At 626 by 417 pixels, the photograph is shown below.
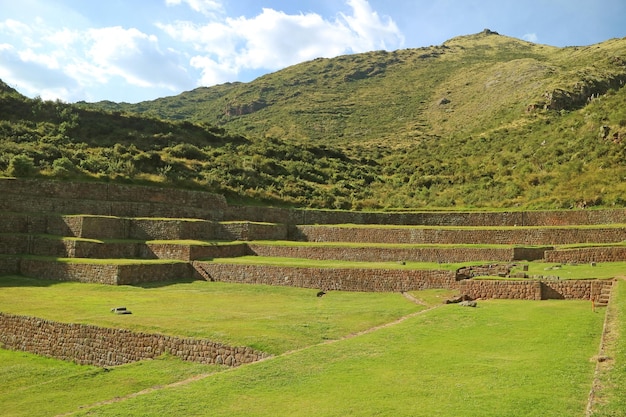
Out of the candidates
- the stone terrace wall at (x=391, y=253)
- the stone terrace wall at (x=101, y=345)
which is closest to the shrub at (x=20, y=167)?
the stone terrace wall at (x=391, y=253)

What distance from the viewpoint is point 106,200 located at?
30000mm

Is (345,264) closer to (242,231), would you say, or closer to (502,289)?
(502,289)

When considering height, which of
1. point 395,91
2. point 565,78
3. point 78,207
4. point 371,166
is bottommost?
point 78,207

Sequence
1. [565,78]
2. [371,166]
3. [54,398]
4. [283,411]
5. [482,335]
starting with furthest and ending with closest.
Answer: [565,78] < [371,166] < [482,335] < [54,398] < [283,411]

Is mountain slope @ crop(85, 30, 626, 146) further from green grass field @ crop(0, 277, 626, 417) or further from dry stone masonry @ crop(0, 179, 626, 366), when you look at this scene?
green grass field @ crop(0, 277, 626, 417)

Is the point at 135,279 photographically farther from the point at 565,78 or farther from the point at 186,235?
the point at 565,78

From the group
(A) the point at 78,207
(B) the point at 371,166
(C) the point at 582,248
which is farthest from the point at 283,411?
(B) the point at 371,166

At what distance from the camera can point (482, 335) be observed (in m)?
10.5

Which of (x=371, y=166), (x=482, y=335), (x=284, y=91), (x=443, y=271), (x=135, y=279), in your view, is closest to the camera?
(x=482, y=335)

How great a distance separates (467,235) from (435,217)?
5.71 m

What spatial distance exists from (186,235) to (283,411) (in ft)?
69.4

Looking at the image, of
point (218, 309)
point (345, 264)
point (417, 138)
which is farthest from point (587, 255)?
point (417, 138)

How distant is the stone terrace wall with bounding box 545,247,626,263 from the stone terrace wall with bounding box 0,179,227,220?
18.9 meters

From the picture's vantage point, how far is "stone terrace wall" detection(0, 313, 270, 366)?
10594 mm
